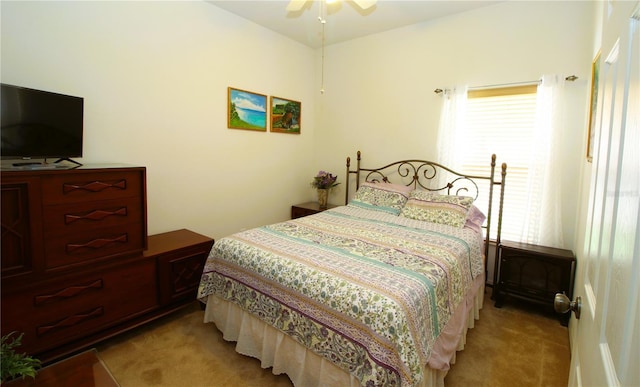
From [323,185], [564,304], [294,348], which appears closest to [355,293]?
[294,348]

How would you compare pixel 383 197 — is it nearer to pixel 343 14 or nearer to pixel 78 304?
pixel 343 14

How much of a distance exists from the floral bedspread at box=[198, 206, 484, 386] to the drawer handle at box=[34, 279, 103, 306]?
663 millimetres

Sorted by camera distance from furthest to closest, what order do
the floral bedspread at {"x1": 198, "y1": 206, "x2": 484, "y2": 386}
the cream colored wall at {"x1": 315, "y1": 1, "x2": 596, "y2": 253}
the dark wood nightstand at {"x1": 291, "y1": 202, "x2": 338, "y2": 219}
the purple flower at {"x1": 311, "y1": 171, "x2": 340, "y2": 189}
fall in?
the purple flower at {"x1": 311, "y1": 171, "x2": 340, "y2": 189} → the dark wood nightstand at {"x1": 291, "y1": 202, "x2": 338, "y2": 219} → the cream colored wall at {"x1": 315, "y1": 1, "x2": 596, "y2": 253} → the floral bedspread at {"x1": 198, "y1": 206, "x2": 484, "y2": 386}

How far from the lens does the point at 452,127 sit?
3.13 m

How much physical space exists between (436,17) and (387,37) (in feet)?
1.90

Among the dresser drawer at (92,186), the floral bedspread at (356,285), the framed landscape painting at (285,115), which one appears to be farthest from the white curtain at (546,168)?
the dresser drawer at (92,186)

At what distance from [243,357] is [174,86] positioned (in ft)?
7.72

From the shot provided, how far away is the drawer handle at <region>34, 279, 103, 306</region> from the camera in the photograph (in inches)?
70.5

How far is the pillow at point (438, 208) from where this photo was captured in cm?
276

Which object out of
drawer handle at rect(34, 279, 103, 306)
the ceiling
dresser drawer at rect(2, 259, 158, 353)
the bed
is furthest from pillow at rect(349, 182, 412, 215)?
drawer handle at rect(34, 279, 103, 306)

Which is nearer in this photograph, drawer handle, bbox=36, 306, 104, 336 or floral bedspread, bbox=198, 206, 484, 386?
floral bedspread, bbox=198, 206, 484, 386

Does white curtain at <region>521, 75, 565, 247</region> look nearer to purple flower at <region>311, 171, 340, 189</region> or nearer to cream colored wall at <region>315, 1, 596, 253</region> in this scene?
cream colored wall at <region>315, 1, 596, 253</region>

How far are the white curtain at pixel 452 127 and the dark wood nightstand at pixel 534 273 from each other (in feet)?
3.17

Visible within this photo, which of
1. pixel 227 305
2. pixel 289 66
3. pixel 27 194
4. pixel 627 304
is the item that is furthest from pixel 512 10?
pixel 27 194
